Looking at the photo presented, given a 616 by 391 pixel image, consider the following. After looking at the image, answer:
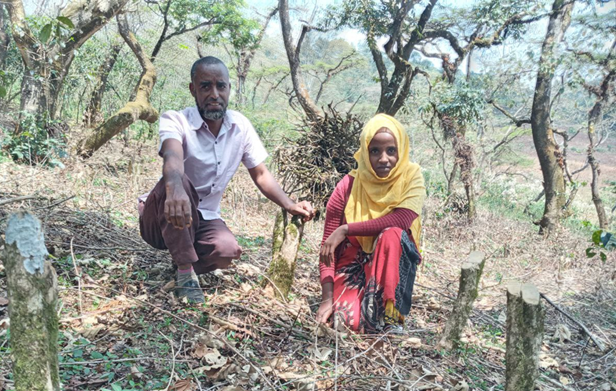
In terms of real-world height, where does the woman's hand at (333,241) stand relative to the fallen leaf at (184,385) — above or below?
above

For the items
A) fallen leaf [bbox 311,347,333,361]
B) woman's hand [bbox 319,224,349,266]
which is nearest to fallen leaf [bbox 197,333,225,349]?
fallen leaf [bbox 311,347,333,361]

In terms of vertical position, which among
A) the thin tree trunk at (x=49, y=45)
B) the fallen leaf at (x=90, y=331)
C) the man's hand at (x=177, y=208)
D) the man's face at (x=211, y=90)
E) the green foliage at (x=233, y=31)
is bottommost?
the fallen leaf at (x=90, y=331)

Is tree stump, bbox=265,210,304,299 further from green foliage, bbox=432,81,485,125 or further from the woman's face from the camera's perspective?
green foliage, bbox=432,81,485,125

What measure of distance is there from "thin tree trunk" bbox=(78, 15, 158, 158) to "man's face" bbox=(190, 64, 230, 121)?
5.12 meters

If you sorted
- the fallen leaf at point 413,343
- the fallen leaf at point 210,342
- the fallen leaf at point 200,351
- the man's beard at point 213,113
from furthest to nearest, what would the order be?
1. the man's beard at point 213,113
2. the fallen leaf at point 413,343
3. the fallen leaf at point 210,342
4. the fallen leaf at point 200,351

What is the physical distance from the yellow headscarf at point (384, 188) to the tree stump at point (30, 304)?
212 cm

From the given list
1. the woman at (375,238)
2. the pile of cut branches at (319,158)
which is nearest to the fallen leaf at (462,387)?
the woman at (375,238)

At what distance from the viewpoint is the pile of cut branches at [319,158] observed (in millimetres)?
4965

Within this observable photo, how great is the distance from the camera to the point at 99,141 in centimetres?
755

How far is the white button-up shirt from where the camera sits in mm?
2910

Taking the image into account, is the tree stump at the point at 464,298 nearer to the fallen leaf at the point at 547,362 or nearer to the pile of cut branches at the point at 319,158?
the fallen leaf at the point at 547,362

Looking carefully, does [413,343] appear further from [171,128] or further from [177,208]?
[171,128]

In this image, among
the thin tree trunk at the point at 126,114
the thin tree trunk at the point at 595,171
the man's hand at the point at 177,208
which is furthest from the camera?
the thin tree trunk at the point at 595,171

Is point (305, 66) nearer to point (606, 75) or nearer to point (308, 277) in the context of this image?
point (606, 75)
